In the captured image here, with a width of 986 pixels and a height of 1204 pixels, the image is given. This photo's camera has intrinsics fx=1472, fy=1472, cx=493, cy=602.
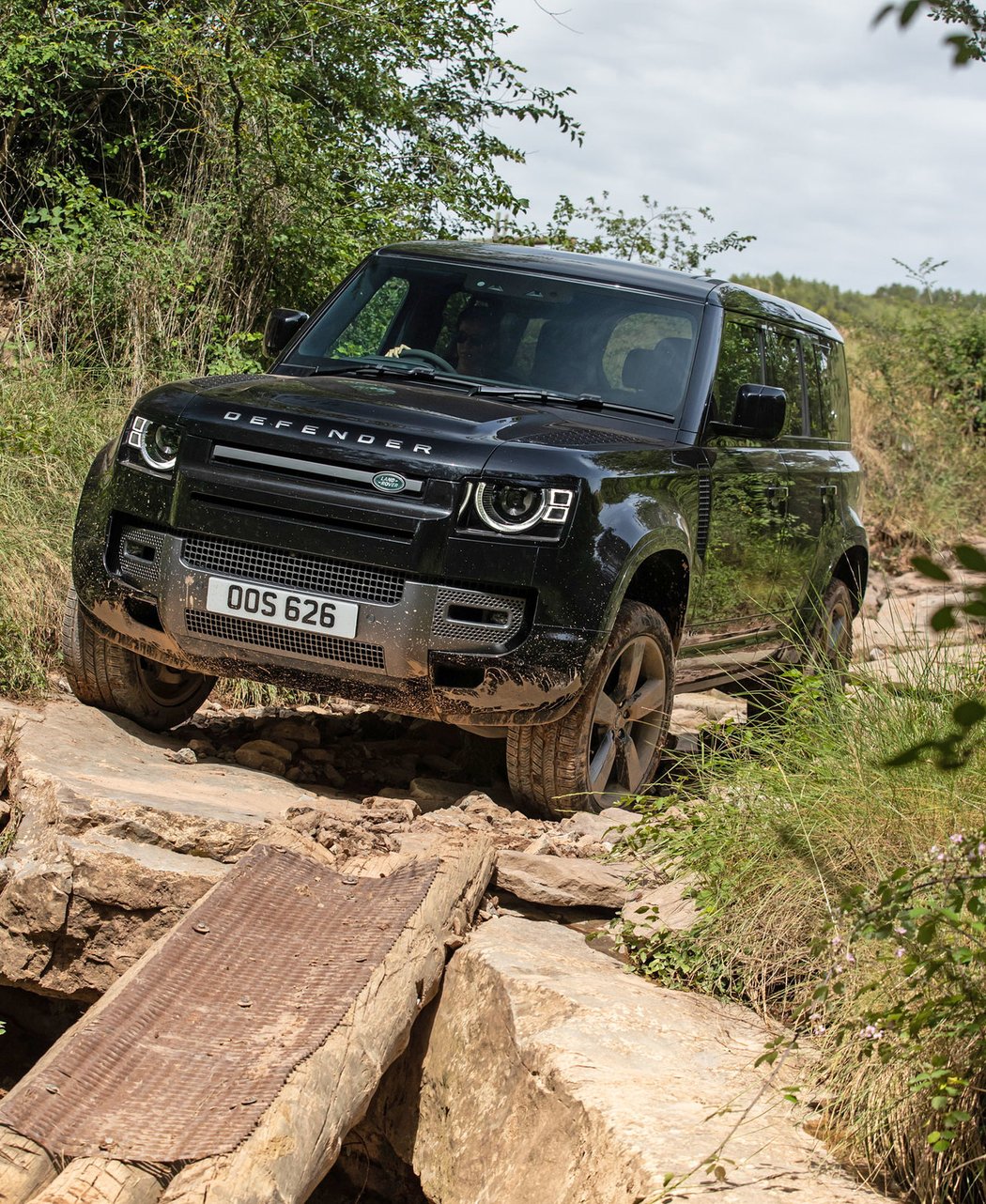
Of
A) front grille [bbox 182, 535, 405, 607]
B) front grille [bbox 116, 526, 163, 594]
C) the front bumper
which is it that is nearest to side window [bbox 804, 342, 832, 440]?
the front bumper

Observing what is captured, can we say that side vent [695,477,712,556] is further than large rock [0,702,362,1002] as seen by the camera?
Yes

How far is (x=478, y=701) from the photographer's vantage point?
4.64m

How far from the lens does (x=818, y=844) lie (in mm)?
Result: 3941

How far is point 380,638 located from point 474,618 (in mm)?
299

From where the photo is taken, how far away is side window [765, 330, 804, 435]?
6645mm

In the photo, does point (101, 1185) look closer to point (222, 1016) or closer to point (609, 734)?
point (222, 1016)

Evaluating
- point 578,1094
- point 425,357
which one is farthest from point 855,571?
point 578,1094

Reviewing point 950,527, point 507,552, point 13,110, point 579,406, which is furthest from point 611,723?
point 950,527

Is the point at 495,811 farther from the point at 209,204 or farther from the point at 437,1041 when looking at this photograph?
the point at 209,204

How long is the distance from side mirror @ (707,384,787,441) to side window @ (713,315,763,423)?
84mm

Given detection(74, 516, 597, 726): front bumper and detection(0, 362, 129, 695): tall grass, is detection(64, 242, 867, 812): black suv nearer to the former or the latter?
detection(74, 516, 597, 726): front bumper

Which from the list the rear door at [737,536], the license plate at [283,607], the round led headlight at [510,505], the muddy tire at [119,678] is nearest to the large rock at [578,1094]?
the license plate at [283,607]

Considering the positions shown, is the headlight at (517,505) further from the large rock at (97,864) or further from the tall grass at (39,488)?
the tall grass at (39,488)

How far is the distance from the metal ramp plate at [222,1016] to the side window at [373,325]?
235cm
